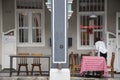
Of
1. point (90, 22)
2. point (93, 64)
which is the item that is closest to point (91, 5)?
Answer: point (90, 22)

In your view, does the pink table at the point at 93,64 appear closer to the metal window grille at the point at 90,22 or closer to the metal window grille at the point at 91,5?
the metal window grille at the point at 90,22

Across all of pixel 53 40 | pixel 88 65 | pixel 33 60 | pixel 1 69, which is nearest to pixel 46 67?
pixel 33 60

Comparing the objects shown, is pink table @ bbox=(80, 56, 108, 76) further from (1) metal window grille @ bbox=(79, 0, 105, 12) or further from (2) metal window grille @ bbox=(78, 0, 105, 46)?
(1) metal window grille @ bbox=(79, 0, 105, 12)

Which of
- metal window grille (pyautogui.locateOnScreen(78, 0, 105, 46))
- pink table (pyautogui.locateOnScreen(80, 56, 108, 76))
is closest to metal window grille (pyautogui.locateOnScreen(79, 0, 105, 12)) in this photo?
metal window grille (pyautogui.locateOnScreen(78, 0, 105, 46))

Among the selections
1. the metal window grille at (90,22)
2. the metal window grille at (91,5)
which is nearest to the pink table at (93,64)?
the metal window grille at (90,22)

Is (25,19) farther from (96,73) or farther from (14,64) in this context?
(96,73)

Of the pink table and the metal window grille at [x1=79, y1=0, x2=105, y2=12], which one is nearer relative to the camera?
the pink table

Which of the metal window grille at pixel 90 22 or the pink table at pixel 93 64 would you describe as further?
the metal window grille at pixel 90 22

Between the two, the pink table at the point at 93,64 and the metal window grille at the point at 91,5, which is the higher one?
the metal window grille at the point at 91,5

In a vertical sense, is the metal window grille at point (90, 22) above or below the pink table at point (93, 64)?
above

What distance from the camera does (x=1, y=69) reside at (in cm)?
1775

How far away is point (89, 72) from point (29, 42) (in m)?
3.66

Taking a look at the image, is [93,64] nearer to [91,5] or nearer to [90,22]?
[90,22]

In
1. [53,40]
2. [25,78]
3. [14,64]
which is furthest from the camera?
[14,64]
